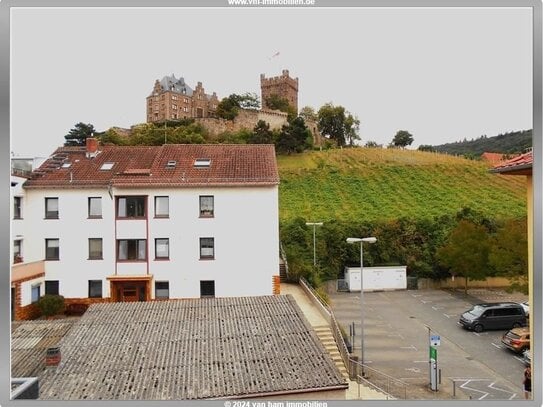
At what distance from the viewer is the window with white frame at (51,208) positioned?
11.3 meters

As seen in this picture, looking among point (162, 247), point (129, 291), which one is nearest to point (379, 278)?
point (162, 247)

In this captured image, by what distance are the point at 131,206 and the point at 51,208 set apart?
190 centimetres

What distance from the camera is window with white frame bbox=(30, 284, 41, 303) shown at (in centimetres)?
1009

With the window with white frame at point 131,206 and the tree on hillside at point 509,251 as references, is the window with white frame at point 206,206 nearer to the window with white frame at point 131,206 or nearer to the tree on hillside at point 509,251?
the window with white frame at point 131,206

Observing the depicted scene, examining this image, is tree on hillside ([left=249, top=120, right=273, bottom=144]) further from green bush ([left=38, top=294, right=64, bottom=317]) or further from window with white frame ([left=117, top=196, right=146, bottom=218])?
green bush ([left=38, top=294, right=64, bottom=317])

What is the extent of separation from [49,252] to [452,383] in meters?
9.30

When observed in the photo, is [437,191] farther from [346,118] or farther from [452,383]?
[452,383]

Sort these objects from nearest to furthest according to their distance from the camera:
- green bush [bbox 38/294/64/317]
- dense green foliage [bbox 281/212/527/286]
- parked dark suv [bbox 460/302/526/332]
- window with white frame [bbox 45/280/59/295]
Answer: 1. green bush [bbox 38/294/64/317]
2. window with white frame [bbox 45/280/59/295]
3. parked dark suv [bbox 460/302/526/332]
4. dense green foliage [bbox 281/212/527/286]

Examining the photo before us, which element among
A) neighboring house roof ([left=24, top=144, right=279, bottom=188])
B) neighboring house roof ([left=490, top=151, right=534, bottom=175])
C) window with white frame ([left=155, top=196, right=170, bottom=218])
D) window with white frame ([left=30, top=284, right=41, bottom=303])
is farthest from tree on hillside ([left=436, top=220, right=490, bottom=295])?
window with white frame ([left=30, top=284, right=41, bottom=303])

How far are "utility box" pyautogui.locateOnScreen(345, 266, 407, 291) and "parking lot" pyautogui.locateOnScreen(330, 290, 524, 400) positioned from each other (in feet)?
2.76

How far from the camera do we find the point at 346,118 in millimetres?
39938

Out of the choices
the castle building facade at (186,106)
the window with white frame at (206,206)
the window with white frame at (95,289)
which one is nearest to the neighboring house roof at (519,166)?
the window with white frame at (206,206)

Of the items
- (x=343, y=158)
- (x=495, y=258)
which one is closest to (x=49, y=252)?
(x=495, y=258)

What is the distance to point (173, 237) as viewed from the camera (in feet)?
37.3
